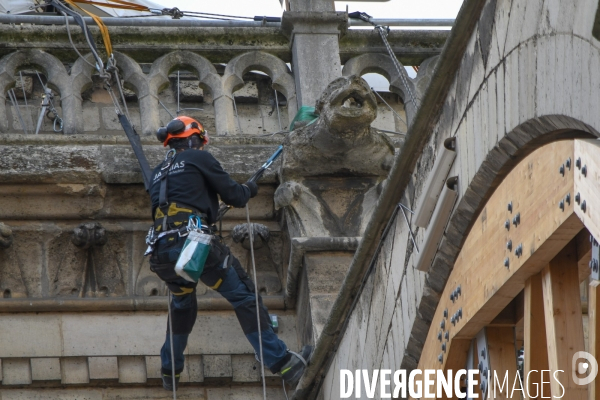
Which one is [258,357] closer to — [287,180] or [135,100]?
[287,180]

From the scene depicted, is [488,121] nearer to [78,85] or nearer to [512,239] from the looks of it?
[512,239]

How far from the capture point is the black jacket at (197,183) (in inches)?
305

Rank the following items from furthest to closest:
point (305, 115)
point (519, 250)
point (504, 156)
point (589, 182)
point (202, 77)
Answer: point (202, 77), point (305, 115), point (504, 156), point (519, 250), point (589, 182)

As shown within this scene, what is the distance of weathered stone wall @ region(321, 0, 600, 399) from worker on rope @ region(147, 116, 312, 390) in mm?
1639

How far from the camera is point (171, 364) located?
25.5ft

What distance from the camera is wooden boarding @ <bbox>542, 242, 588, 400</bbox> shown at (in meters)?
3.93

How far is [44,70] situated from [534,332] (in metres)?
5.06

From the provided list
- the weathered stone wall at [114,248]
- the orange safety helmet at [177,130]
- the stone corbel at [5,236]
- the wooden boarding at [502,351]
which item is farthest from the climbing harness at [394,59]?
the wooden boarding at [502,351]

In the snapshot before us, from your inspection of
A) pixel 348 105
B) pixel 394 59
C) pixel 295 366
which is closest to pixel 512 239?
pixel 348 105

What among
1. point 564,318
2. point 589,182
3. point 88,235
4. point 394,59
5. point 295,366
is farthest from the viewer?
point 394,59

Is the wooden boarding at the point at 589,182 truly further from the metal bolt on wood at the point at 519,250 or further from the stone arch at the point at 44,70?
the stone arch at the point at 44,70

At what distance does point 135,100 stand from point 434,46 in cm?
196

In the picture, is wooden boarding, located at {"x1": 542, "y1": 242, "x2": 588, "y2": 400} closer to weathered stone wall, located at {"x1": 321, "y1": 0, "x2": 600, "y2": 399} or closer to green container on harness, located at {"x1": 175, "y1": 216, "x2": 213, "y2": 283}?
weathered stone wall, located at {"x1": 321, "y1": 0, "x2": 600, "y2": 399}

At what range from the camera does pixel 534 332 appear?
4184mm
